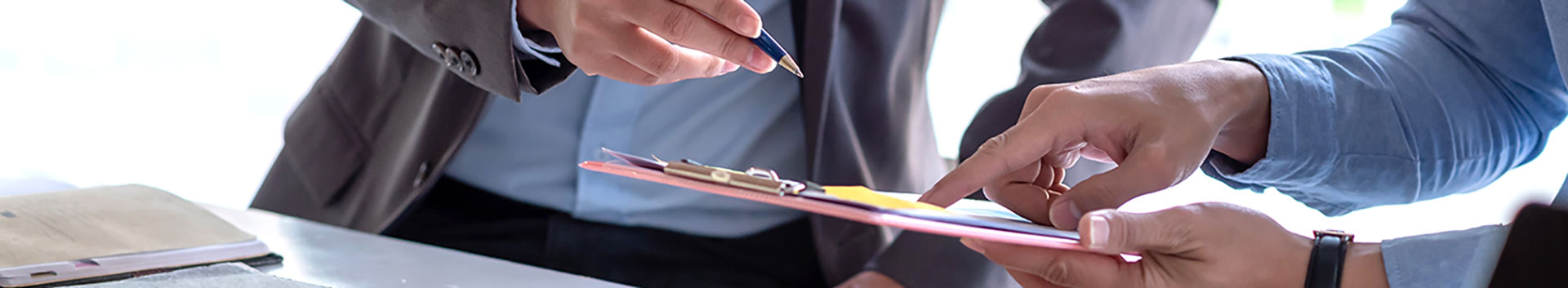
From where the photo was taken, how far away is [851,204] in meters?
0.63

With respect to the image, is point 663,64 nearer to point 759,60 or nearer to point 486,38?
point 759,60

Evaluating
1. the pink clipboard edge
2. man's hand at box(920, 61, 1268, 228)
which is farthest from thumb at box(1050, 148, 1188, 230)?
the pink clipboard edge

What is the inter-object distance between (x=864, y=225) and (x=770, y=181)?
0.62 metres

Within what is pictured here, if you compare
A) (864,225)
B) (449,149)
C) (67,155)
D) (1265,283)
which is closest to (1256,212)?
(1265,283)

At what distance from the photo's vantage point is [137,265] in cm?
83

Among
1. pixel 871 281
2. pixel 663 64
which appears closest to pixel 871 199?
pixel 663 64

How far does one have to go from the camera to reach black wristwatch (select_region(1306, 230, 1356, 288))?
2.45 feet

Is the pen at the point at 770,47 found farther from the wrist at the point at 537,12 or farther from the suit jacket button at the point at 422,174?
the suit jacket button at the point at 422,174

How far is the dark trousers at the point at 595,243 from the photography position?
126 cm

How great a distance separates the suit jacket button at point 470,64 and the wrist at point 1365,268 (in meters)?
0.78

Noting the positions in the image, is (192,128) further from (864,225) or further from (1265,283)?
(1265,283)

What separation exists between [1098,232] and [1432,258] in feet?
0.91

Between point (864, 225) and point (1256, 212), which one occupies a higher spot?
point (1256, 212)

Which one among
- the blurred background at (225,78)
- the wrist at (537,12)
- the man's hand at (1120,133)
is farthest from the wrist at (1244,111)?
the blurred background at (225,78)
